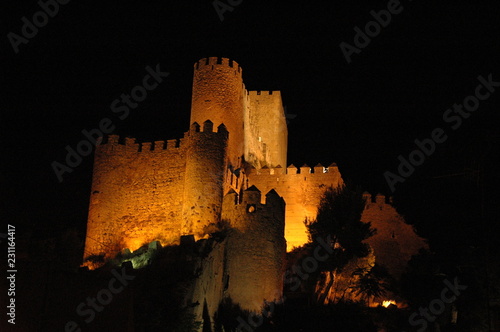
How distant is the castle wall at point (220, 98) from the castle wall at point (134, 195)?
307cm

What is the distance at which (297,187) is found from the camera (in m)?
30.5

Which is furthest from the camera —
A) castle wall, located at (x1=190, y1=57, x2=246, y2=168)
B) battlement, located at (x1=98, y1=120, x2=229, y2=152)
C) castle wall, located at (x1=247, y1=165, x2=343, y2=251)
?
castle wall, located at (x1=247, y1=165, x2=343, y2=251)

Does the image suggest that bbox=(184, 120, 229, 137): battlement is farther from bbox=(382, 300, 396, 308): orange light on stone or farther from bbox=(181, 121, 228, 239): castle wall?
bbox=(382, 300, 396, 308): orange light on stone

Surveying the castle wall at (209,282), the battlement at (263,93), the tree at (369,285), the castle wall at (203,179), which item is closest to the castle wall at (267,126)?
the battlement at (263,93)

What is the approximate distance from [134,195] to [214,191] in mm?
4595

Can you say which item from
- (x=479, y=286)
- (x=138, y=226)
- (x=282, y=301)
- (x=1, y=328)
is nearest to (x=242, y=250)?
(x=282, y=301)

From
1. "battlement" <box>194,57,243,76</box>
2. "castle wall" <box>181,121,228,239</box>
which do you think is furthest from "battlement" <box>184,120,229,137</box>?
"battlement" <box>194,57,243,76</box>

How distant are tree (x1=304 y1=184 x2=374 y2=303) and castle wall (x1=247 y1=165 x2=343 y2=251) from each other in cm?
42

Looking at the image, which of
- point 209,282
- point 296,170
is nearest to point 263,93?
point 296,170

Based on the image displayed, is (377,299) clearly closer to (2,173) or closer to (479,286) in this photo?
(479,286)

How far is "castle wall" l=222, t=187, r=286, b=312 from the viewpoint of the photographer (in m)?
21.5

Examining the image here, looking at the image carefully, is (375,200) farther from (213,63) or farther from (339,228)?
(213,63)

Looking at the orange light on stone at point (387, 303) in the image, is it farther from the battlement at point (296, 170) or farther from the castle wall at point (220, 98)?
the castle wall at point (220, 98)

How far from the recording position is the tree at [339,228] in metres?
25.8
